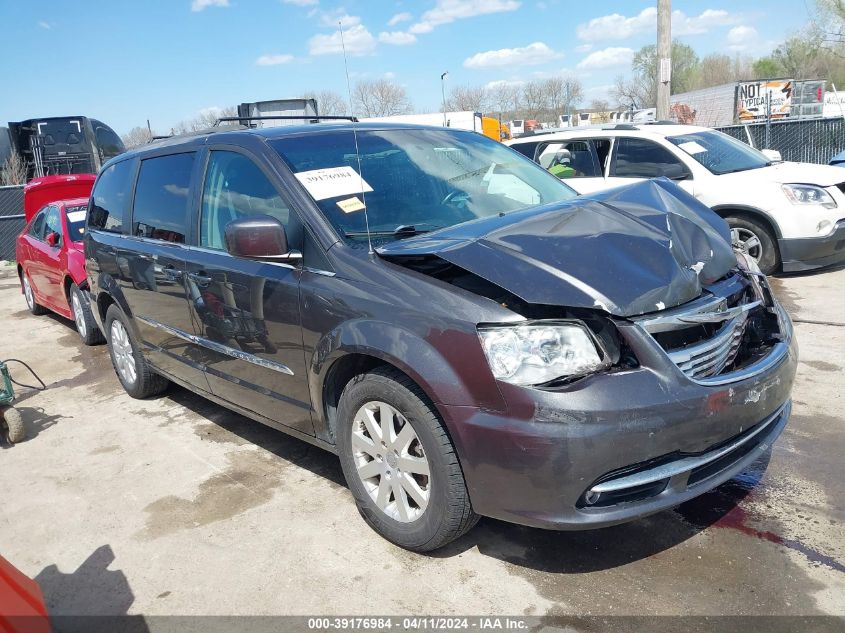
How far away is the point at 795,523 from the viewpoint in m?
3.00

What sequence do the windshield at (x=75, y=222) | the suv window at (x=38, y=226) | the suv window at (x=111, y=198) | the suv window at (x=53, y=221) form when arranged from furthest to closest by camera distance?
the suv window at (x=38, y=226)
the suv window at (x=53, y=221)
the windshield at (x=75, y=222)
the suv window at (x=111, y=198)

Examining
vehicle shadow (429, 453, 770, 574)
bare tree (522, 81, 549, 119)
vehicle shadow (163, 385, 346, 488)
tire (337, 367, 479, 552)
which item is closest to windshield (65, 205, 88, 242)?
vehicle shadow (163, 385, 346, 488)

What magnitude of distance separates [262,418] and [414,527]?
4.12ft

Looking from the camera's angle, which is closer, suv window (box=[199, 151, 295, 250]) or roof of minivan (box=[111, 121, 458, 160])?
suv window (box=[199, 151, 295, 250])

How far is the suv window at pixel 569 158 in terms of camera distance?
828cm

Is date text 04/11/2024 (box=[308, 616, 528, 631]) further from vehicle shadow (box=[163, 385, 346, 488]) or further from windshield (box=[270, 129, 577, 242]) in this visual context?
windshield (box=[270, 129, 577, 242])

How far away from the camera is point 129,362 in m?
5.32

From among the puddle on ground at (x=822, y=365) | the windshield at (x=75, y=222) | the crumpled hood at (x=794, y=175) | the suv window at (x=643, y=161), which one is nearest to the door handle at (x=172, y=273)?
the windshield at (x=75, y=222)

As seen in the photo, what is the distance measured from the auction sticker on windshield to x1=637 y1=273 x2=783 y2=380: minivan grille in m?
1.55

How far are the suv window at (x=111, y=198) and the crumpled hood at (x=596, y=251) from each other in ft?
9.51

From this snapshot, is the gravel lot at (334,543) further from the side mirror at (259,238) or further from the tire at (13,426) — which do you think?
the side mirror at (259,238)

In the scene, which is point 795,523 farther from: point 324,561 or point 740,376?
point 324,561

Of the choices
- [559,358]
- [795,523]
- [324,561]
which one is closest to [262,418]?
[324,561]

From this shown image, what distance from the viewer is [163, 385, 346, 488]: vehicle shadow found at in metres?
3.91
